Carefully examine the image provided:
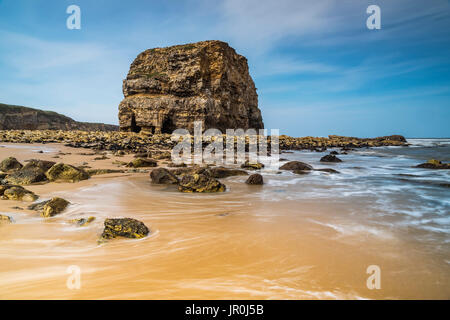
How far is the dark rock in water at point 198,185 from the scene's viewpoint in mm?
4762

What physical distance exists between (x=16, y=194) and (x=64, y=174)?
5.72 feet

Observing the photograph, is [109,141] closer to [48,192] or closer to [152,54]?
[48,192]

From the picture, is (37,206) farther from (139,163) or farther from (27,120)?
(27,120)

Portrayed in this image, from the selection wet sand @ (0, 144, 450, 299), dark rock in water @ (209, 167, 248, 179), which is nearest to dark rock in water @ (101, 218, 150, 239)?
wet sand @ (0, 144, 450, 299)

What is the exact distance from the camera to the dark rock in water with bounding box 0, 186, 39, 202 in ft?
Result: 11.5

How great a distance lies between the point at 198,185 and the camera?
4797mm

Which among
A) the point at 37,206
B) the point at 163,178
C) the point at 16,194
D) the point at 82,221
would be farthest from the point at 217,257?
the point at 163,178

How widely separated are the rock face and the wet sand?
2017cm

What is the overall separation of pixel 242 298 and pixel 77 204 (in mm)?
3071

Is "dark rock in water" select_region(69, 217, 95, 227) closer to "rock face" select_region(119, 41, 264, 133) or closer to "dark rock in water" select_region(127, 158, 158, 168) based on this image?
"dark rock in water" select_region(127, 158, 158, 168)

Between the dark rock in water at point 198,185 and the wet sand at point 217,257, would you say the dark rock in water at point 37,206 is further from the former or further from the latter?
the dark rock in water at point 198,185

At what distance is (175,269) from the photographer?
6.08 feet

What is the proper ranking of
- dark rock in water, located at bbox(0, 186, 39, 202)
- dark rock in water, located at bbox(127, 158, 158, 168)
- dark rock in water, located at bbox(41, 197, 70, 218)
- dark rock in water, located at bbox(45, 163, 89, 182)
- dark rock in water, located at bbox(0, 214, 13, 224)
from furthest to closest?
dark rock in water, located at bbox(127, 158, 158, 168) → dark rock in water, located at bbox(45, 163, 89, 182) → dark rock in water, located at bbox(0, 186, 39, 202) → dark rock in water, located at bbox(41, 197, 70, 218) → dark rock in water, located at bbox(0, 214, 13, 224)
